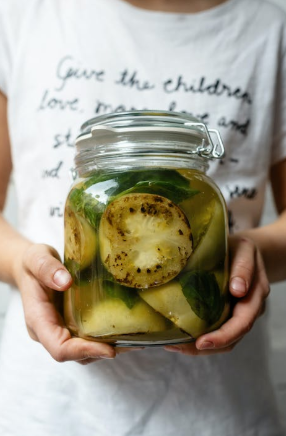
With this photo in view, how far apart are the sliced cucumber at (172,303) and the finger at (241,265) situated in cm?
5

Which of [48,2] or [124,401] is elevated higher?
[48,2]

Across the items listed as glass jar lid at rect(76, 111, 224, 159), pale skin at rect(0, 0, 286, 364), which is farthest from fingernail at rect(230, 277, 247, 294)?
glass jar lid at rect(76, 111, 224, 159)

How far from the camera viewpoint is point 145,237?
0.37 meters

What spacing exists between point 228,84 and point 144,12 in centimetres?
13

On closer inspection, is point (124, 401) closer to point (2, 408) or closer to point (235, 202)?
point (2, 408)

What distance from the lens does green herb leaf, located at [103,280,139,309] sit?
0.37 m

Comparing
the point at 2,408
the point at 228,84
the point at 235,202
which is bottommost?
the point at 2,408

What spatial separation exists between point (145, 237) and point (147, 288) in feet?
0.12

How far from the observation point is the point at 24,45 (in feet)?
1.97

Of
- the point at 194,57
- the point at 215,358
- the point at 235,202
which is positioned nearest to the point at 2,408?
the point at 215,358

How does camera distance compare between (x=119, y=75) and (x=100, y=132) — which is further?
(x=119, y=75)

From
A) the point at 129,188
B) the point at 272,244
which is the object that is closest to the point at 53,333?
the point at 129,188

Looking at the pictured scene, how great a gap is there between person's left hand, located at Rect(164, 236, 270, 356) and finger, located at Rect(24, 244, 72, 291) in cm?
10

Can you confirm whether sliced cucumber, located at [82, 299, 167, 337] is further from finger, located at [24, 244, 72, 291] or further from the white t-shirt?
the white t-shirt
